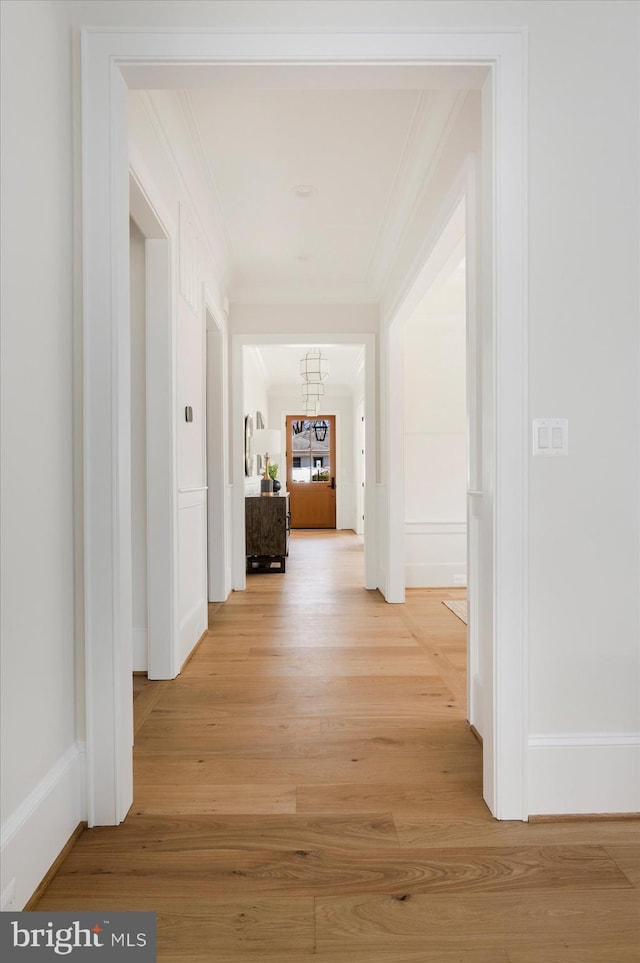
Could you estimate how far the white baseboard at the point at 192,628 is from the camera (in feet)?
10.2

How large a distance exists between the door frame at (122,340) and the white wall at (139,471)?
1265mm

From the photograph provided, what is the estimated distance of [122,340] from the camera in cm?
168

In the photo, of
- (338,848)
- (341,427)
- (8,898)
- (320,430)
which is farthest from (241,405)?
(320,430)

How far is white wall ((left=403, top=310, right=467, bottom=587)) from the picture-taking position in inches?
206

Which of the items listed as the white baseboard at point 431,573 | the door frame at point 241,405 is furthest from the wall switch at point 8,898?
the white baseboard at point 431,573

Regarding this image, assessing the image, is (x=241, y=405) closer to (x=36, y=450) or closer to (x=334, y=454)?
(x=36, y=450)

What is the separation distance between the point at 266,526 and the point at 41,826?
4707mm

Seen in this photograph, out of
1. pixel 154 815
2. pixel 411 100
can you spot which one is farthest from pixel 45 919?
pixel 411 100

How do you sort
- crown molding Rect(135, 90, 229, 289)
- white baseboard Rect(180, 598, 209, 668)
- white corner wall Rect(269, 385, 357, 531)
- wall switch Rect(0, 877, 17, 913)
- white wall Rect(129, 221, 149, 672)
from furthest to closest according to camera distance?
white corner wall Rect(269, 385, 357, 531), white baseboard Rect(180, 598, 209, 668), white wall Rect(129, 221, 149, 672), crown molding Rect(135, 90, 229, 289), wall switch Rect(0, 877, 17, 913)

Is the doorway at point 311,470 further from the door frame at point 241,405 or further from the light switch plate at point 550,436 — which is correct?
the light switch plate at point 550,436

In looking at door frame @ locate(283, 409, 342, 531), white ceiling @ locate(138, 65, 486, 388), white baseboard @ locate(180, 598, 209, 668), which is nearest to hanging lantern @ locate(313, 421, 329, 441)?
door frame @ locate(283, 409, 342, 531)

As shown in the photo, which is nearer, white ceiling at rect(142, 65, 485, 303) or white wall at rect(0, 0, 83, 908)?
white wall at rect(0, 0, 83, 908)

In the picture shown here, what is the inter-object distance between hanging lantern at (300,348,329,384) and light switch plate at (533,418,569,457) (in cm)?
585

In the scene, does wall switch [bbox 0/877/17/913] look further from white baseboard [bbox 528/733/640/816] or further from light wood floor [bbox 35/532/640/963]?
white baseboard [bbox 528/733/640/816]
